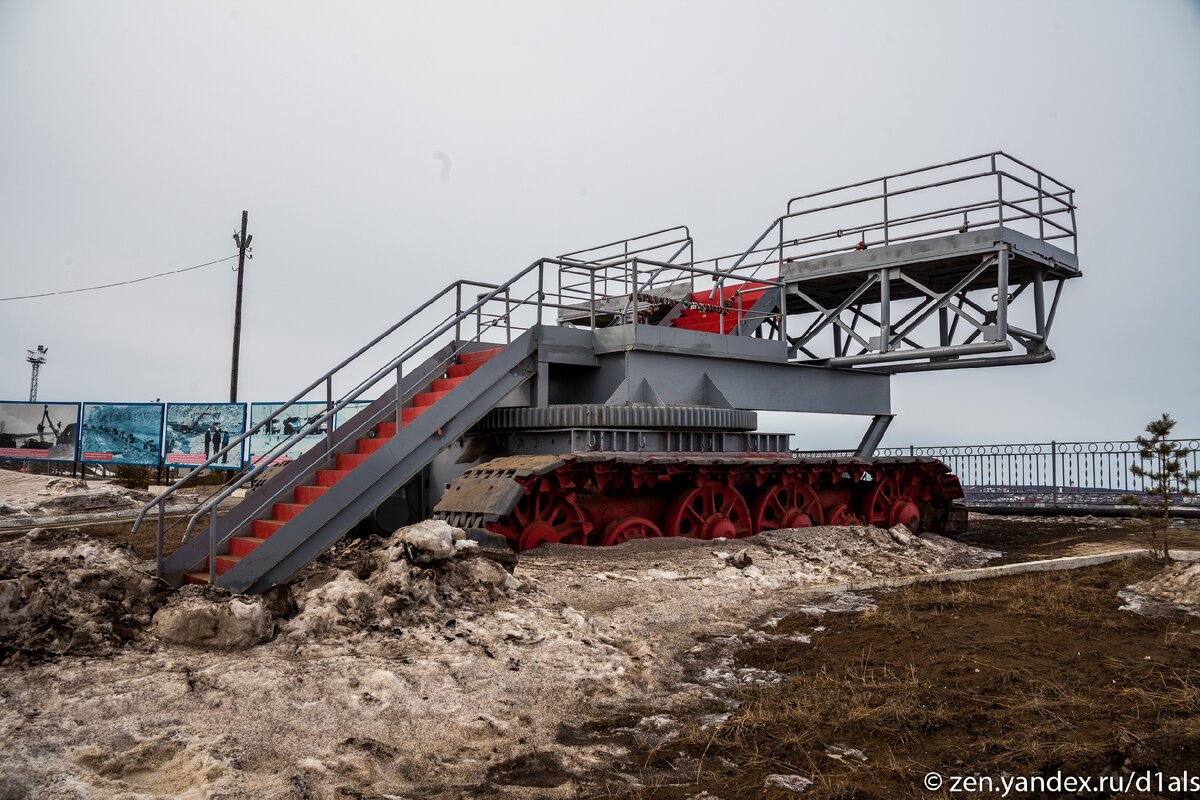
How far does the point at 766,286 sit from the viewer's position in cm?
1599

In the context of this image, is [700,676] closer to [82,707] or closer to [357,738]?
[357,738]

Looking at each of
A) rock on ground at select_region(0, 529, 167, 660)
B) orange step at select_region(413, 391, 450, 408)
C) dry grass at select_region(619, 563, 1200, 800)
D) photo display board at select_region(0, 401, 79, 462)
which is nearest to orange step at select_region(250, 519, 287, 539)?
rock on ground at select_region(0, 529, 167, 660)

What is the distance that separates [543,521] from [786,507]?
4370 millimetres

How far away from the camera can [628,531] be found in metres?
10.9

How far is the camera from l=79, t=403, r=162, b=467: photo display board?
25422 millimetres

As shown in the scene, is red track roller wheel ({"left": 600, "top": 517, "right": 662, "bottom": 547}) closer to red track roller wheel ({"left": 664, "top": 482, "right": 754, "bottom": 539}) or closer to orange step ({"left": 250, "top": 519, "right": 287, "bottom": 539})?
red track roller wheel ({"left": 664, "top": 482, "right": 754, "bottom": 539})

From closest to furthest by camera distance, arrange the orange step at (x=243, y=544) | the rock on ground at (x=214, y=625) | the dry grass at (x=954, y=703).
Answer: the dry grass at (x=954, y=703)
the rock on ground at (x=214, y=625)
the orange step at (x=243, y=544)

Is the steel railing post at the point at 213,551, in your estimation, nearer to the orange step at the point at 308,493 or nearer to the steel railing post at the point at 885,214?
the orange step at the point at 308,493

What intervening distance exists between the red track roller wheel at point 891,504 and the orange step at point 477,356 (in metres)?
6.46

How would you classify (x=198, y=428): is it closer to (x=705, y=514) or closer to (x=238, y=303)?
(x=238, y=303)

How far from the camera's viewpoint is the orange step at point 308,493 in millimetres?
9375

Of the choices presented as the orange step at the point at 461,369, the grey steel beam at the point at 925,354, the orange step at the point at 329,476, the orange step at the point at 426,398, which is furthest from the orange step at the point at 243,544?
the grey steel beam at the point at 925,354

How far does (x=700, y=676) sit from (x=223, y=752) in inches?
129

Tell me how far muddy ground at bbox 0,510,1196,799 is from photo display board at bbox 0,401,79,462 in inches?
729
